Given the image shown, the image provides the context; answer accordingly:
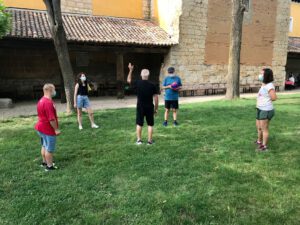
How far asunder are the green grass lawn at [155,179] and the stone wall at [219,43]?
991 cm

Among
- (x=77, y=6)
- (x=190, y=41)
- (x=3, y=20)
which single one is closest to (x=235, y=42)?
(x=190, y=41)

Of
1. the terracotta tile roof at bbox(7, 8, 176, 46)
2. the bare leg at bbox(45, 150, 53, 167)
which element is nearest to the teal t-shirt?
the bare leg at bbox(45, 150, 53, 167)

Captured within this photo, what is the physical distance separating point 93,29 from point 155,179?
1217cm

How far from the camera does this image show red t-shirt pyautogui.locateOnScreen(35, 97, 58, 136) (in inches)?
166

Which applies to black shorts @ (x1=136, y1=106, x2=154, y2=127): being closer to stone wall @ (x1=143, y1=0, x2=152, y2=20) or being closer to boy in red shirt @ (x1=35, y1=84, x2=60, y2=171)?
boy in red shirt @ (x1=35, y1=84, x2=60, y2=171)

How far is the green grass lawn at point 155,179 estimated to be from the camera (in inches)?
127

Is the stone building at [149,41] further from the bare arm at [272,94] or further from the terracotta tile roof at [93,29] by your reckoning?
the bare arm at [272,94]

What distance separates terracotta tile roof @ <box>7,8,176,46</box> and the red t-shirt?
914cm

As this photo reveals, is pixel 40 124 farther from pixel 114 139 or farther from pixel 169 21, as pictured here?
pixel 169 21

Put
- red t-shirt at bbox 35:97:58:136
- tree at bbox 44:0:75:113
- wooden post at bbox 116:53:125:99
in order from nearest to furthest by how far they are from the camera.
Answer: red t-shirt at bbox 35:97:58:136, tree at bbox 44:0:75:113, wooden post at bbox 116:53:125:99

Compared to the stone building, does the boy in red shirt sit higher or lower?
lower

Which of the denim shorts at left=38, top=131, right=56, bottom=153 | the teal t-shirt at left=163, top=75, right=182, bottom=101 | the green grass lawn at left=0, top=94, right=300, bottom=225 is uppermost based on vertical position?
the teal t-shirt at left=163, top=75, right=182, bottom=101

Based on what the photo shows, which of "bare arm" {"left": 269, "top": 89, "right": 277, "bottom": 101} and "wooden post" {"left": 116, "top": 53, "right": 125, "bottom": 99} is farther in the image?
"wooden post" {"left": 116, "top": 53, "right": 125, "bottom": 99}

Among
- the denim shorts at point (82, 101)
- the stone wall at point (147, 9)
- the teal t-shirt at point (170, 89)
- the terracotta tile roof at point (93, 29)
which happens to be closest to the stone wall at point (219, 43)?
the terracotta tile roof at point (93, 29)
